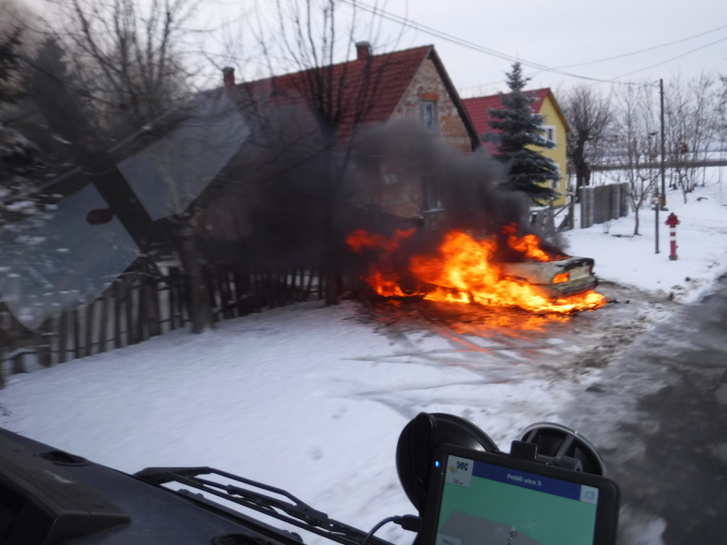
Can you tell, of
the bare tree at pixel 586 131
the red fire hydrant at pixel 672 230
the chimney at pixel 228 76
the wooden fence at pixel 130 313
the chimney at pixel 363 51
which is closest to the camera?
the wooden fence at pixel 130 313

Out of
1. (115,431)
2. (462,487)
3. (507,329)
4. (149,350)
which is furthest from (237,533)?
(507,329)

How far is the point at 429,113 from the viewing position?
71.5 feet

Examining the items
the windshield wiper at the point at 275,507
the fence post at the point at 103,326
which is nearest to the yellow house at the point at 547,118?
the fence post at the point at 103,326

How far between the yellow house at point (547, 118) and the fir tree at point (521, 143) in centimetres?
728

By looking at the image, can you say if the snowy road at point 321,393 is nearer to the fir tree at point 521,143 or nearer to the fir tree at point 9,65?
the fir tree at point 9,65

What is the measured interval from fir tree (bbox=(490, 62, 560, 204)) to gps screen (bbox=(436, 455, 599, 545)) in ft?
64.6

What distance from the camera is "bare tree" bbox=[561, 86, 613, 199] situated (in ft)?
128

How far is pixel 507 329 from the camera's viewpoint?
10141 mm

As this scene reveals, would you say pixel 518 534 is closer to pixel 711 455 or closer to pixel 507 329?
pixel 711 455

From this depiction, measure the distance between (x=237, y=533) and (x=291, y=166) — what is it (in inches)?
401

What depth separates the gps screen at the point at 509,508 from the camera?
151 centimetres

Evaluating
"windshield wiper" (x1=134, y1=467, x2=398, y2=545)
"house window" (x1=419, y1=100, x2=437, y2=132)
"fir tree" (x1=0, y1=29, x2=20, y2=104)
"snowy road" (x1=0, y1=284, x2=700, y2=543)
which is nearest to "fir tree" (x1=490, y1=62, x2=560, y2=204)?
"house window" (x1=419, y1=100, x2=437, y2=132)

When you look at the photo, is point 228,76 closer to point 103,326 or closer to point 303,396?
point 103,326

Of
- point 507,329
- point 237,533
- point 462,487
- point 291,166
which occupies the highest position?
point 291,166
